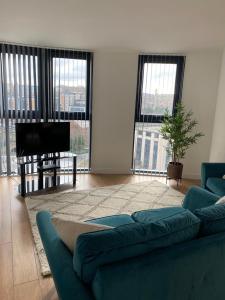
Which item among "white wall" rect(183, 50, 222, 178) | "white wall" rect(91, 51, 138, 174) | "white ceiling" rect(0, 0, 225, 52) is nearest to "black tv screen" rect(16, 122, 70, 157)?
"white wall" rect(91, 51, 138, 174)

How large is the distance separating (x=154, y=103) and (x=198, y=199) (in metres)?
2.80

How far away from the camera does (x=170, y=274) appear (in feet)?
4.25

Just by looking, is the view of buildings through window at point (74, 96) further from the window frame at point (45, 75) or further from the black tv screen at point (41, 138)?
the black tv screen at point (41, 138)

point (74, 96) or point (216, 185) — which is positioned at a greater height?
point (74, 96)

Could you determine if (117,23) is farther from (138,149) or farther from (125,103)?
(138,149)

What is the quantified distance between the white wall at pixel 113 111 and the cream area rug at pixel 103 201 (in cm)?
89

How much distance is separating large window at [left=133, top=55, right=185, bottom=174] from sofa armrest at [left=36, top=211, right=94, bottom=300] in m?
3.69

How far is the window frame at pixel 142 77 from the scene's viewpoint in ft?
15.5

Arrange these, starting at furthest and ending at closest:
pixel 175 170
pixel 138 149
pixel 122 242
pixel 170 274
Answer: pixel 138 149 < pixel 175 170 < pixel 170 274 < pixel 122 242

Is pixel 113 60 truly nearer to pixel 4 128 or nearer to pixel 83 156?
pixel 83 156

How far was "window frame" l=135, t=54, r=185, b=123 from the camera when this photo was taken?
4711 millimetres

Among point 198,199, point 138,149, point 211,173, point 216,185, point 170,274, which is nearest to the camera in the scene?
point 170,274

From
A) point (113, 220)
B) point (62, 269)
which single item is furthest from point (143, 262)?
point (113, 220)

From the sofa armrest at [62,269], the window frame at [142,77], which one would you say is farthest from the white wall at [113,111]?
the sofa armrest at [62,269]
